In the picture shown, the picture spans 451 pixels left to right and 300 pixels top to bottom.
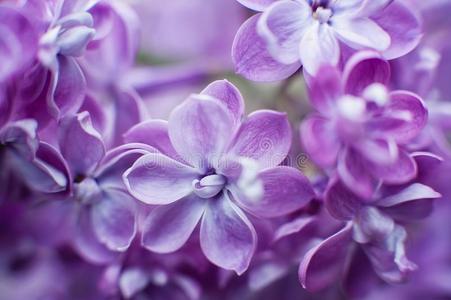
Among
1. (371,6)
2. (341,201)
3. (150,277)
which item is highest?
(371,6)

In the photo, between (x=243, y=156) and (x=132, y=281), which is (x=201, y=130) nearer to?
(x=243, y=156)

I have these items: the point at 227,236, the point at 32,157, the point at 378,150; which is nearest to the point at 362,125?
the point at 378,150

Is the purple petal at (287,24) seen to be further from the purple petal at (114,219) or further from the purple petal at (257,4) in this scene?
the purple petal at (114,219)

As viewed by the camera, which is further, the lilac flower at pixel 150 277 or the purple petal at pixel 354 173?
the lilac flower at pixel 150 277

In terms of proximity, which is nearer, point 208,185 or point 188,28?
point 208,185

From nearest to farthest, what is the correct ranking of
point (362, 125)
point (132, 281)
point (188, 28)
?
point (362, 125)
point (132, 281)
point (188, 28)

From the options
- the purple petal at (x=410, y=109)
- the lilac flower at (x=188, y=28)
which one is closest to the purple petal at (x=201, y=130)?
the purple petal at (x=410, y=109)

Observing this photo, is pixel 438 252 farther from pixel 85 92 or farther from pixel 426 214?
pixel 85 92
